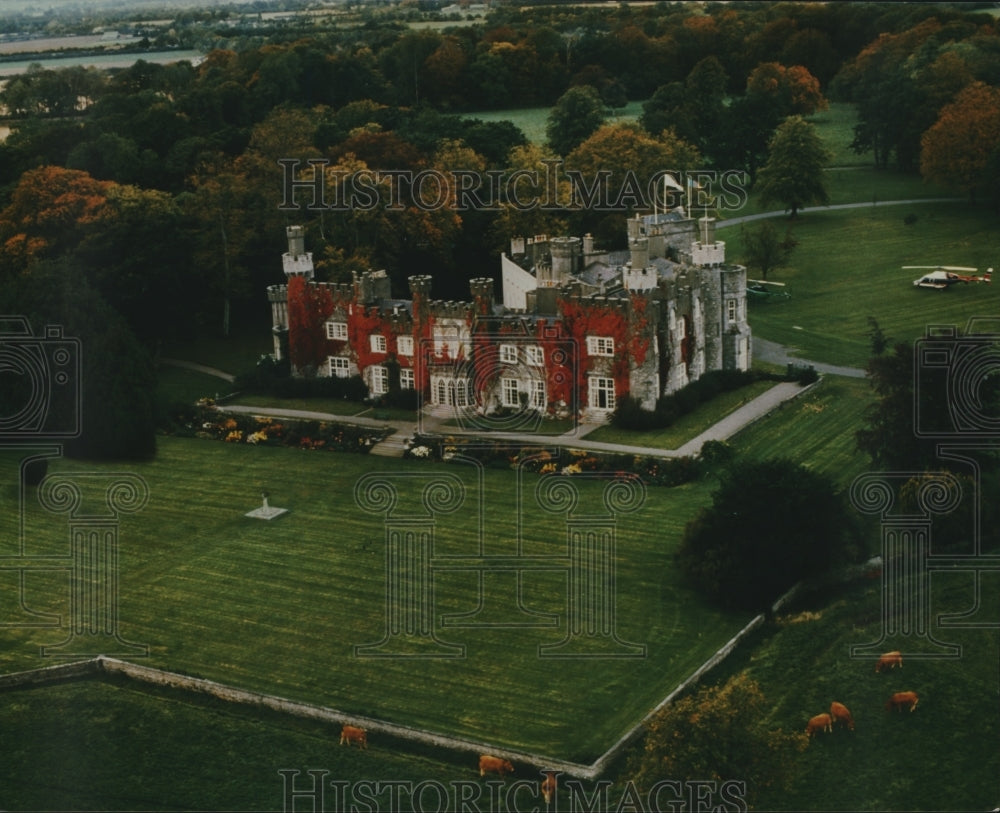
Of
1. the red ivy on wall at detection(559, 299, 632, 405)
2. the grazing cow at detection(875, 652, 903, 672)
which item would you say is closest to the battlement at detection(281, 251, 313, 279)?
the red ivy on wall at detection(559, 299, 632, 405)

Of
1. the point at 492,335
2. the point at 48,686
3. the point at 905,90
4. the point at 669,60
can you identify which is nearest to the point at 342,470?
the point at 492,335

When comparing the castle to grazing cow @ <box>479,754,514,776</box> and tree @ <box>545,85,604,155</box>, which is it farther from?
tree @ <box>545,85,604,155</box>

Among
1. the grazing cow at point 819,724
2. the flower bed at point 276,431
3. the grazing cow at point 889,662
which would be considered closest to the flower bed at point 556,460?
the flower bed at point 276,431

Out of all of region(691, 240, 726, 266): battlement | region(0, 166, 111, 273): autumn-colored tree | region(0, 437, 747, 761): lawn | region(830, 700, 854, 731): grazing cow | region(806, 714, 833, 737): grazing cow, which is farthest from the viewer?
region(0, 166, 111, 273): autumn-colored tree

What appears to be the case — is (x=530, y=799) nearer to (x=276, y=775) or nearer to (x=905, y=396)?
(x=276, y=775)

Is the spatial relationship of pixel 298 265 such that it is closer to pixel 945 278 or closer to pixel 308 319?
pixel 308 319

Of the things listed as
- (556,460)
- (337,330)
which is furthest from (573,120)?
(556,460)

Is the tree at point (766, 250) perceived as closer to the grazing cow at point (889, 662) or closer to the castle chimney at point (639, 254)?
the castle chimney at point (639, 254)
